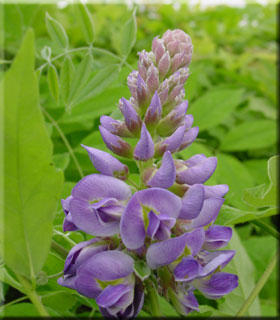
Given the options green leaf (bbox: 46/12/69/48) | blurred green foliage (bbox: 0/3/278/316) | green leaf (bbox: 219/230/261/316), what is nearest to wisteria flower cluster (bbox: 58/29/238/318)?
blurred green foliage (bbox: 0/3/278/316)

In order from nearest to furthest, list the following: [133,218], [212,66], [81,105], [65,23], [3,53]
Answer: [133,218]
[81,105]
[3,53]
[65,23]
[212,66]

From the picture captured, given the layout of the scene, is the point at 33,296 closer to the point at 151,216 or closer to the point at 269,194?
the point at 151,216

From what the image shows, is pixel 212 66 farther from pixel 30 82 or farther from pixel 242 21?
pixel 30 82

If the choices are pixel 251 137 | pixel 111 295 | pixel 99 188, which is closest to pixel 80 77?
pixel 99 188

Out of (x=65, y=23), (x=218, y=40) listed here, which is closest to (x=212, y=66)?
(x=218, y=40)

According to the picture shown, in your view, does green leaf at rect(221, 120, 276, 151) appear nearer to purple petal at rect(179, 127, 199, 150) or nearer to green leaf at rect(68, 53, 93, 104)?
green leaf at rect(68, 53, 93, 104)
